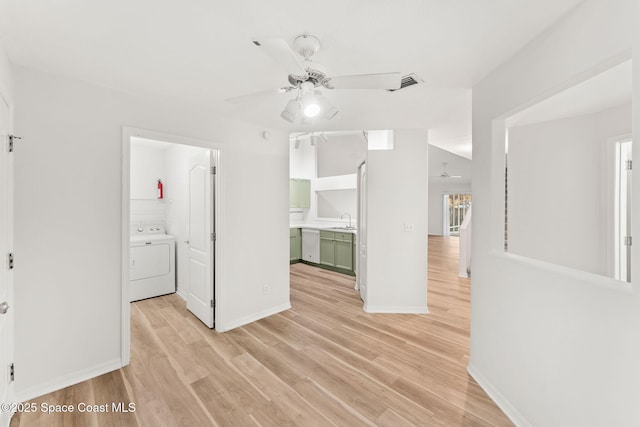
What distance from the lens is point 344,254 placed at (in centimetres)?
551

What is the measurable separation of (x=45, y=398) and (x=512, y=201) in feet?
15.4

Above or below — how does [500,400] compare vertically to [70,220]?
below

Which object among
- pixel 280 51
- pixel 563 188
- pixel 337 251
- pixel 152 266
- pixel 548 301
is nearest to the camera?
pixel 280 51

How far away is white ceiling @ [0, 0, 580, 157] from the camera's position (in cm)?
137

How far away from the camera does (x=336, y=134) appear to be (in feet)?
20.5

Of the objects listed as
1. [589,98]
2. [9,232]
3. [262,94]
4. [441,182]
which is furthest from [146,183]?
[441,182]

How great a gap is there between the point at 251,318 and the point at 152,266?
1.87m

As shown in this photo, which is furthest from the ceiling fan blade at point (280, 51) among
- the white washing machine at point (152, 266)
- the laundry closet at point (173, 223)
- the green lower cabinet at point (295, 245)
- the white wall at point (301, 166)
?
the white wall at point (301, 166)

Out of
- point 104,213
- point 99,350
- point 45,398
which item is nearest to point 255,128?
point 104,213

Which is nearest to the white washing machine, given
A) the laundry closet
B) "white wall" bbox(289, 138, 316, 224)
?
the laundry closet

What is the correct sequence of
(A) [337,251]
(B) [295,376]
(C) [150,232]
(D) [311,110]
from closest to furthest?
1. (D) [311,110]
2. (B) [295,376]
3. (C) [150,232]
4. (A) [337,251]

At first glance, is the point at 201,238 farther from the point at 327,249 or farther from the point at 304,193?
the point at 304,193

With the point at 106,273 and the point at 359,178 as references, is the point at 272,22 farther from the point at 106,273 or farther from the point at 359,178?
the point at 359,178

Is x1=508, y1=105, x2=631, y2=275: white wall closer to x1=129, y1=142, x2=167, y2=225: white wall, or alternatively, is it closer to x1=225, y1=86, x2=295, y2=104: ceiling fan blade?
x1=225, y1=86, x2=295, y2=104: ceiling fan blade
